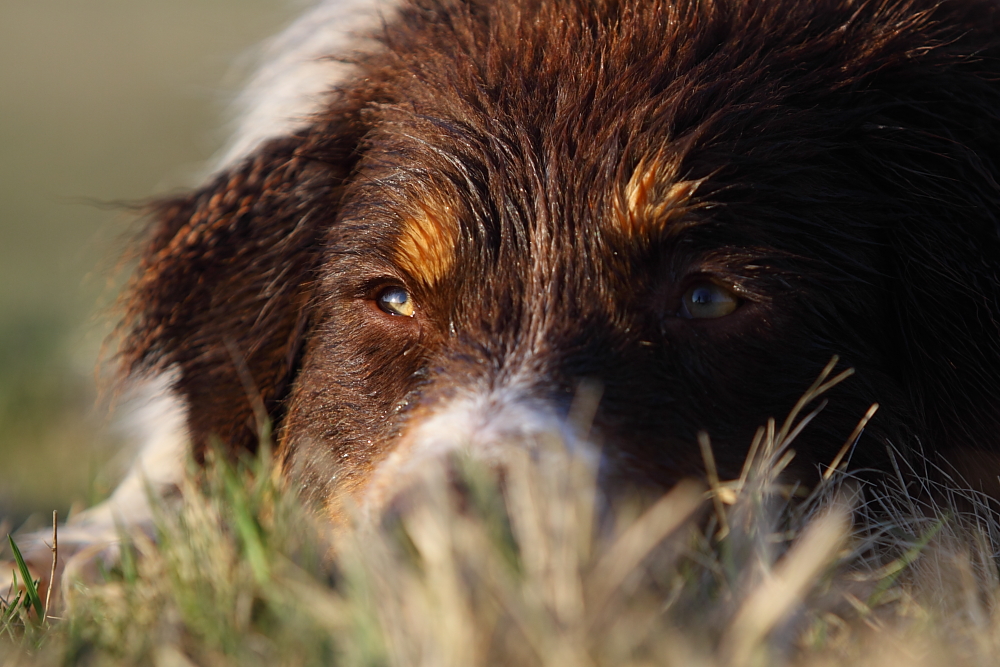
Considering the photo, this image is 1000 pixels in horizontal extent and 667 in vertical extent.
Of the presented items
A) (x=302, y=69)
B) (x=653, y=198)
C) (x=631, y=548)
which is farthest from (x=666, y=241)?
(x=302, y=69)

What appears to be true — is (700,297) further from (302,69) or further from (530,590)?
(302,69)

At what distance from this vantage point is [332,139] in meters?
3.38

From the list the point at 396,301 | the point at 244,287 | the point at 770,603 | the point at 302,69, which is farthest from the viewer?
the point at 302,69

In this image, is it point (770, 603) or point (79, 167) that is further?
point (79, 167)

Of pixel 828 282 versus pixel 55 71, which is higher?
pixel 828 282

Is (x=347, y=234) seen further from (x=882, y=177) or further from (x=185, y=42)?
(x=185, y=42)

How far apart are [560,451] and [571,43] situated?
1.36m

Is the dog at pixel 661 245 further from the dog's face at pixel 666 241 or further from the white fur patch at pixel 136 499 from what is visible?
the white fur patch at pixel 136 499

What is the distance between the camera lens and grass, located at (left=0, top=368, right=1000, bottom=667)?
1.72 meters

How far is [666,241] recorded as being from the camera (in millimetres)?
2742

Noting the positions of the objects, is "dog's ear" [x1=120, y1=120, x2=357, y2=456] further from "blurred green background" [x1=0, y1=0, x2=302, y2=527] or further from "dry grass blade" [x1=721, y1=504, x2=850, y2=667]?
"dry grass blade" [x1=721, y1=504, x2=850, y2=667]

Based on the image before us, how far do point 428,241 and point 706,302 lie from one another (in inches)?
30.6

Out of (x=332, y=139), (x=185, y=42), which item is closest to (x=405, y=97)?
(x=332, y=139)

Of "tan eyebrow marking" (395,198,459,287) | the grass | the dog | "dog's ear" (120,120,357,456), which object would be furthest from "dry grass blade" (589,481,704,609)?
"dog's ear" (120,120,357,456)
